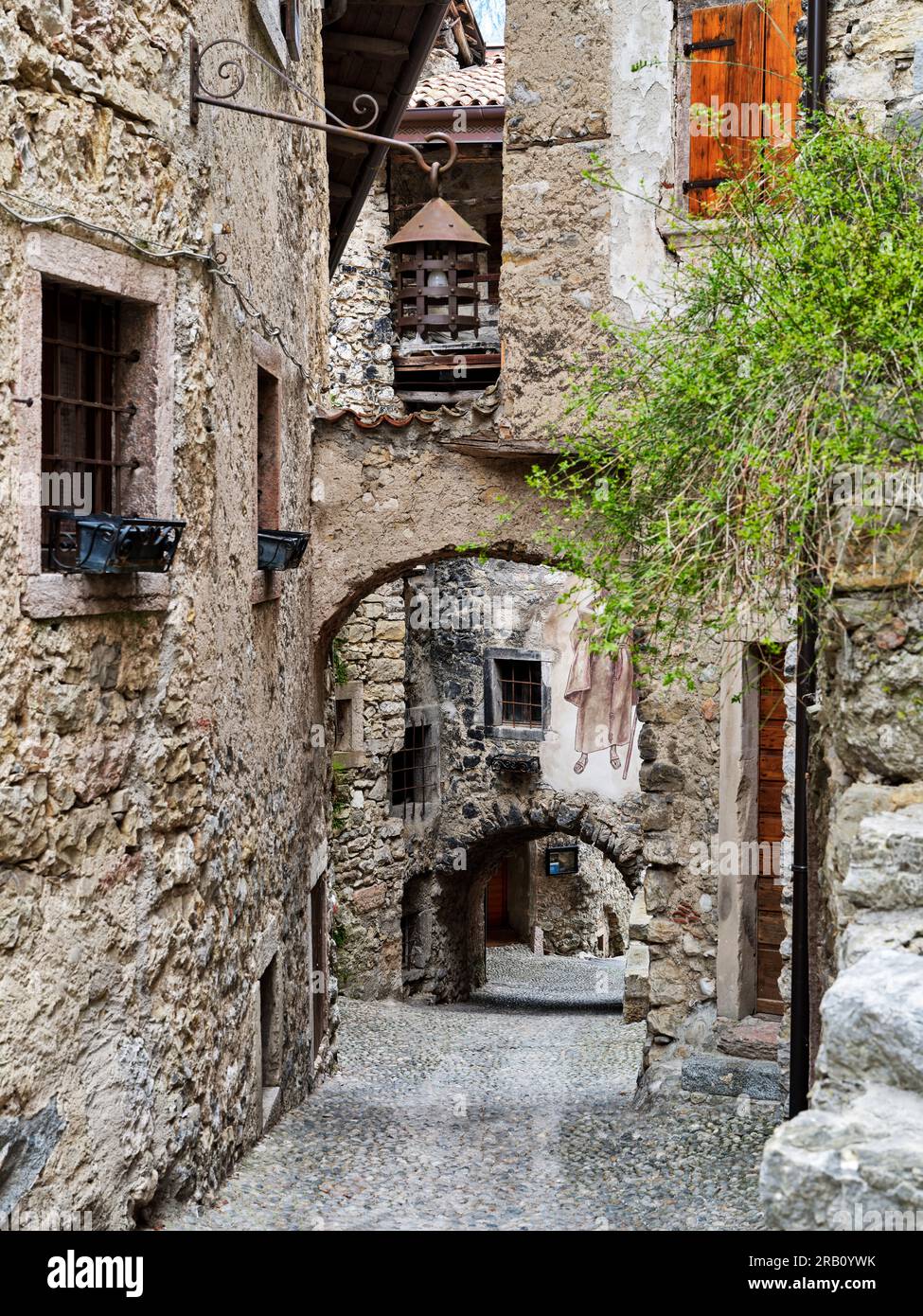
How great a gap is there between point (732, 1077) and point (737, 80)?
17.7 feet

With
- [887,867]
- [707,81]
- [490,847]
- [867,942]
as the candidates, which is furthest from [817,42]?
[490,847]

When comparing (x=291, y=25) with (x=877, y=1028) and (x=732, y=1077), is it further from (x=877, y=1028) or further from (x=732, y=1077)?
(x=877, y=1028)

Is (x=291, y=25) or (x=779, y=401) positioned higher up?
(x=291, y=25)

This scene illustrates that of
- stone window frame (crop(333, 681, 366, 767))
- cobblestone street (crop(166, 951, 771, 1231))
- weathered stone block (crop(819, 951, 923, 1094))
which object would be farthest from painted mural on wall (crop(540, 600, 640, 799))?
weathered stone block (crop(819, 951, 923, 1094))

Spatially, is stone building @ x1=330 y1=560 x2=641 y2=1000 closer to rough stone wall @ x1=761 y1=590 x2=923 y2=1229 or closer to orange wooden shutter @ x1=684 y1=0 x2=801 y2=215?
orange wooden shutter @ x1=684 y1=0 x2=801 y2=215

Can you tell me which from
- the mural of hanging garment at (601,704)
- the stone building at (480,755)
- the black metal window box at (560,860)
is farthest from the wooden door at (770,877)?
the black metal window box at (560,860)

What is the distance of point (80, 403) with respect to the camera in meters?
4.35

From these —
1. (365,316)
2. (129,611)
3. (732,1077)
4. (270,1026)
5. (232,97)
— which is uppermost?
(365,316)

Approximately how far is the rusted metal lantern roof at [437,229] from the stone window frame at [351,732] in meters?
5.14

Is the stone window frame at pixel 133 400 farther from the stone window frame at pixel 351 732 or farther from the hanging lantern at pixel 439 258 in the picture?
the stone window frame at pixel 351 732

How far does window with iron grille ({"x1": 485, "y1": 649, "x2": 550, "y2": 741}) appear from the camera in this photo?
15.8 metres

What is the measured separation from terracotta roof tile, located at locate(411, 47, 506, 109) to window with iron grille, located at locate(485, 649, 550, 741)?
6.18 metres

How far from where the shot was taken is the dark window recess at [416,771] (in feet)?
50.6

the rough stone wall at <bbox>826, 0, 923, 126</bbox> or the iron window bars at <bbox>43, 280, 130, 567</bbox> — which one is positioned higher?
the rough stone wall at <bbox>826, 0, 923, 126</bbox>
